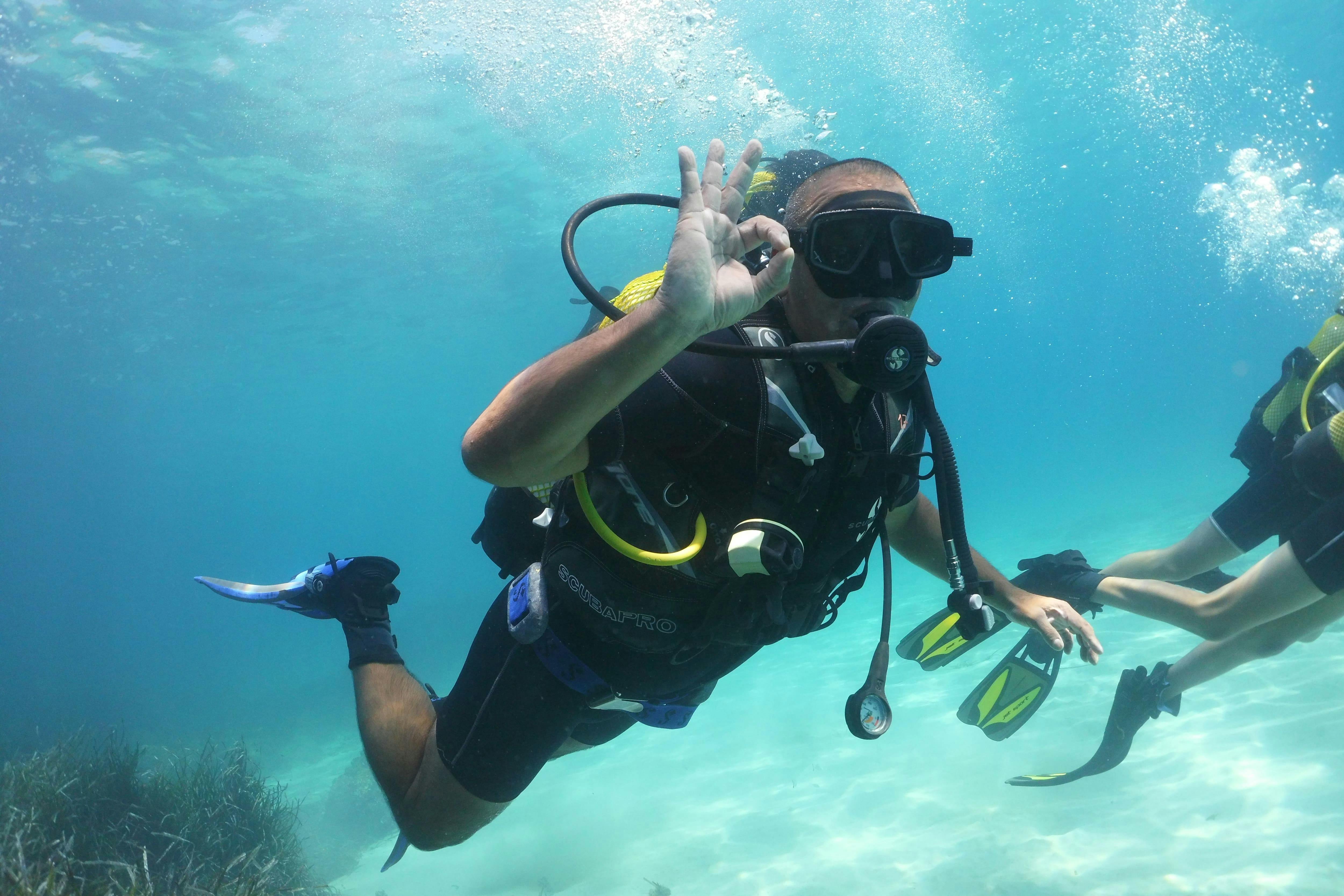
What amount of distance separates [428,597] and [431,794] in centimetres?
3850

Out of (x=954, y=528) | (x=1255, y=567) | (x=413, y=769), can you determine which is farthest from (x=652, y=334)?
(x=1255, y=567)

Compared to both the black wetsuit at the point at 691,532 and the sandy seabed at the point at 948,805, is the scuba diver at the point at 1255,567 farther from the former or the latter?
the black wetsuit at the point at 691,532

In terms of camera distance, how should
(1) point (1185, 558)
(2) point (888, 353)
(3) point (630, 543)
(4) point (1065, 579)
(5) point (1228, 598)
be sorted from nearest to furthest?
(2) point (888, 353)
(3) point (630, 543)
(5) point (1228, 598)
(4) point (1065, 579)
(1) point (1185, 558)

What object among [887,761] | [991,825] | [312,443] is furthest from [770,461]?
[312,443]

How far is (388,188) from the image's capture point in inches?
842

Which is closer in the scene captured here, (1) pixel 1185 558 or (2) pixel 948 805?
(1) pixel 1185 558

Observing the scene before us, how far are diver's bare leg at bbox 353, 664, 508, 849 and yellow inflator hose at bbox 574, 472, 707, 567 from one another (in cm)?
163

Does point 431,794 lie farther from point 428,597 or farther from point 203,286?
point 428,597

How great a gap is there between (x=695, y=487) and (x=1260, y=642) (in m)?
5.34

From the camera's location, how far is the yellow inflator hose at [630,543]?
2.08 meters

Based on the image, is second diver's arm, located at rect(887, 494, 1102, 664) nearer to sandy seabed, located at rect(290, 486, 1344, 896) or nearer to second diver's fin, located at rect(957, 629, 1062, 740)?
second diver's fin, located at rect(957, 629, 1062, 740)

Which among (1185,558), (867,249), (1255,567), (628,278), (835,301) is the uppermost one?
(628,278)

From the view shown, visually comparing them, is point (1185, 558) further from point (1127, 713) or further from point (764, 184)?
point (764, 184)

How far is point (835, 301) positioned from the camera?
2330 millimetres
